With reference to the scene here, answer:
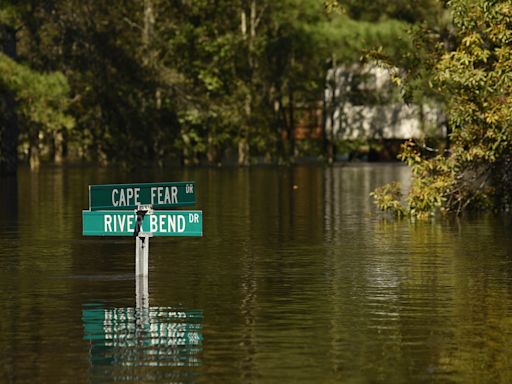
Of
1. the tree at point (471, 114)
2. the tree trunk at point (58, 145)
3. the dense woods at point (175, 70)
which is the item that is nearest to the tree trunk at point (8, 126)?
the dense woods at point (175, 70)

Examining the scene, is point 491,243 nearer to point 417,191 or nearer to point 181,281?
point 417,191

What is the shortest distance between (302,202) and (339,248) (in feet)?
54.4

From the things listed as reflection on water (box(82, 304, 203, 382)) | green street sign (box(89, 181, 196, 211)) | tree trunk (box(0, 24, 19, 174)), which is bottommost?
reflection on water (box(82, 304, 203, 382))

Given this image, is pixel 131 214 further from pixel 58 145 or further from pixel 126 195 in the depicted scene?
pixel 58 145

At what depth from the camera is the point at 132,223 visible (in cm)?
1925

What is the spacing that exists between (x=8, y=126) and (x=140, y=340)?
167 feet

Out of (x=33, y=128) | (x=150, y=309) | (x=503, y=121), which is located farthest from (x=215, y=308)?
(x=33, y=128)

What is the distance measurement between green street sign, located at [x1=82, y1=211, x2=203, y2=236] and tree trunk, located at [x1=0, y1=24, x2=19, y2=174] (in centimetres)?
4278

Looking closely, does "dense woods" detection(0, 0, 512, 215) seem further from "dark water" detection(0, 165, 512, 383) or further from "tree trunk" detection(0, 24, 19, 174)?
"dark water" detection(0, 165, 512, 383)

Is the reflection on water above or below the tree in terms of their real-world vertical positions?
below

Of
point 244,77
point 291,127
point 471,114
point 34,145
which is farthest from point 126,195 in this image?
point 291,127

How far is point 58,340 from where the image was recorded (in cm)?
1473

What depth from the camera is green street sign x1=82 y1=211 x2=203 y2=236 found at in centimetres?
1872

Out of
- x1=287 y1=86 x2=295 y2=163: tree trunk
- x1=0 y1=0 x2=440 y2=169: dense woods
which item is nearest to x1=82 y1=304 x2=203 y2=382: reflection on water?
x1=0 y1=0 x2=440 y2=169: dense woods
